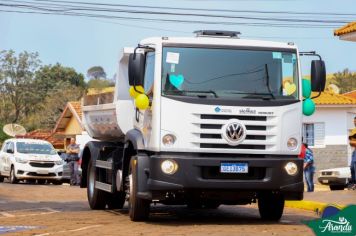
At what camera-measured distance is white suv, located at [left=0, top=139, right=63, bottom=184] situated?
31703 millimetres

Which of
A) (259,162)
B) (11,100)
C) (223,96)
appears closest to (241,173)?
(259,162)

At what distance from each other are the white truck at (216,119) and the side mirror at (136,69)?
0.02 metres

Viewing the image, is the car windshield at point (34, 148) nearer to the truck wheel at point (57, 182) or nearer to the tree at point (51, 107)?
the truck wheel at point (57, 182)

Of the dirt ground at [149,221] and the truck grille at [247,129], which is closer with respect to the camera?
the dirt ground at [149,221]

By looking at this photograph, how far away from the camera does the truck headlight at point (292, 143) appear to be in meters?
12.9

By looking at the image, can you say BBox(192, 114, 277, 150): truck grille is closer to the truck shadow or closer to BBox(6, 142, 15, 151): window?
the truck shadow

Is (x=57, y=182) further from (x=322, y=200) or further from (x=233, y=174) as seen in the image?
(x=233, y=174)

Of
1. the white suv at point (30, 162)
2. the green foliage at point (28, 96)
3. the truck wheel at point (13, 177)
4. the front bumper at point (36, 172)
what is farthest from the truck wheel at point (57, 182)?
the green foliage at point (28, 96)

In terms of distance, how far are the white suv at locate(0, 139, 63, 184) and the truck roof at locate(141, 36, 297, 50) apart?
19492 millimetres

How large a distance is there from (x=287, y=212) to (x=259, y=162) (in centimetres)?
446

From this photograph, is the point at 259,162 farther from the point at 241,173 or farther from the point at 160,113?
the point at 160,113

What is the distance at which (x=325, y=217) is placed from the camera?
643cm

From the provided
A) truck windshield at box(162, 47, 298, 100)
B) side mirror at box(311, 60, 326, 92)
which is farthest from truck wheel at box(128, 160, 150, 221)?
side mirror at box(311, 60, 326, 92)

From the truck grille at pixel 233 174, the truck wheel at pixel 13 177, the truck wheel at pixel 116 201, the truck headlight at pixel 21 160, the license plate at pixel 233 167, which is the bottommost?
the truck wheel at pixel 116 201
